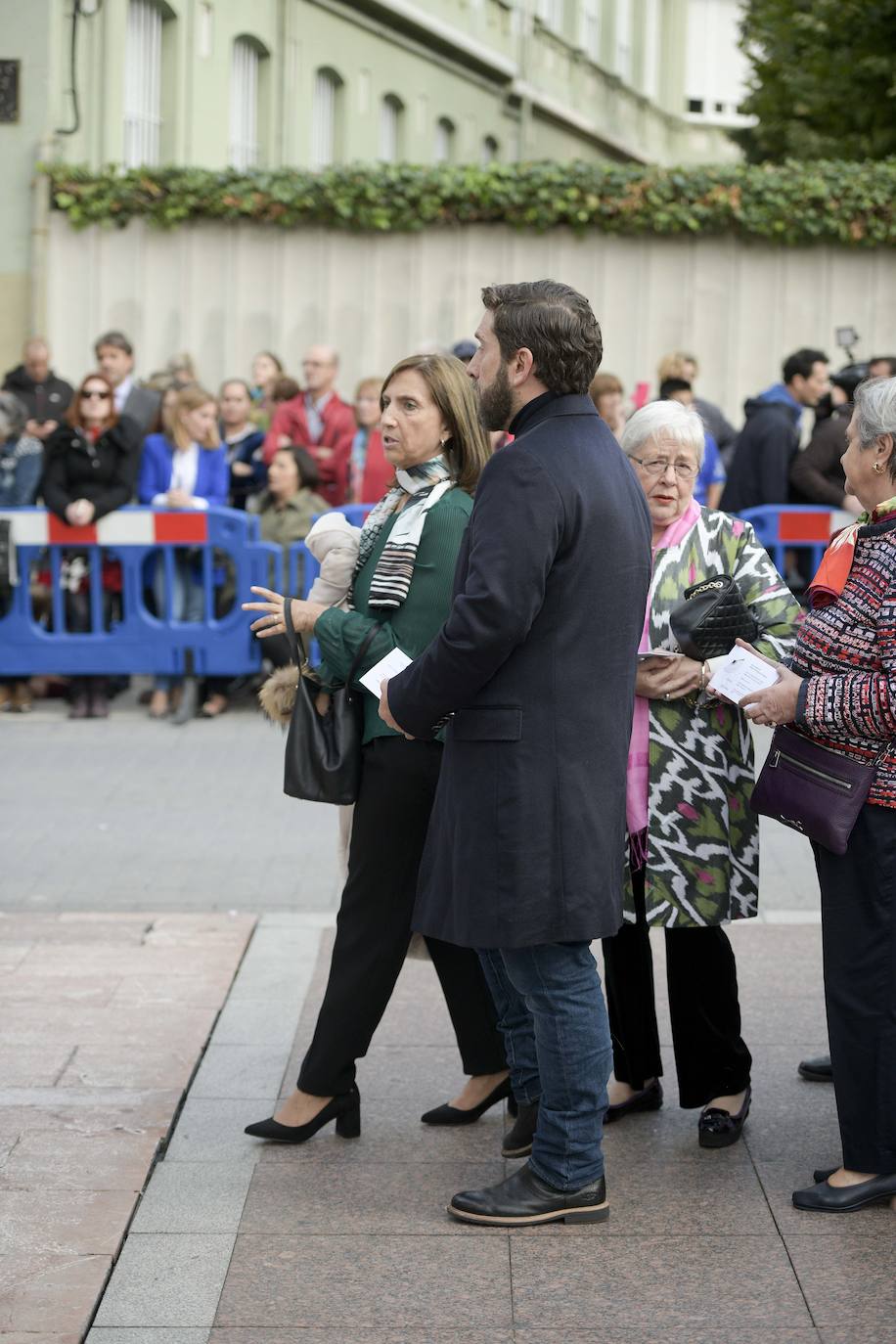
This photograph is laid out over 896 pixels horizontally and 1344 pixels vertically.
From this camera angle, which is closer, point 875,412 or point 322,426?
point 875,412

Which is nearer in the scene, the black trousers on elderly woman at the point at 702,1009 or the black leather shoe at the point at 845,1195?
the black leather shoe at the point at 845,1195

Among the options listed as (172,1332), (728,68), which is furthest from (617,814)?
(728,68)

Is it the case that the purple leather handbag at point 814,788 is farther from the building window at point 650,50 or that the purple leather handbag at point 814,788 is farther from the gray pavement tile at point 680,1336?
the building window at point 650,50

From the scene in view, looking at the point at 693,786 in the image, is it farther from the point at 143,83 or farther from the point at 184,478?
the point at 143,83

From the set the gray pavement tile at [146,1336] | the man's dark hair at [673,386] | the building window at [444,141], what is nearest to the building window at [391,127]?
the building window at [444,141]

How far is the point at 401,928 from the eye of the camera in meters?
4.84

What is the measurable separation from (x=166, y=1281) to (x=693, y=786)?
177 cm

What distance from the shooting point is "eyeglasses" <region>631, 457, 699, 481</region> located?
4941 millimetres

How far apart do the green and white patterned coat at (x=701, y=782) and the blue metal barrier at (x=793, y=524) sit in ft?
22.4

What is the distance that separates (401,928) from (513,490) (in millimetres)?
1310

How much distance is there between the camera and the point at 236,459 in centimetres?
1280

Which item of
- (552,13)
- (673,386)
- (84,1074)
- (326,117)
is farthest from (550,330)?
(552,13)

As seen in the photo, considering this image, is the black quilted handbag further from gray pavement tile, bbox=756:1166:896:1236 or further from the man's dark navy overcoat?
gray pavement tile, bbox=756:1166:896:1236

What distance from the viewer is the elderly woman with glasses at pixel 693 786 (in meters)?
4.88
